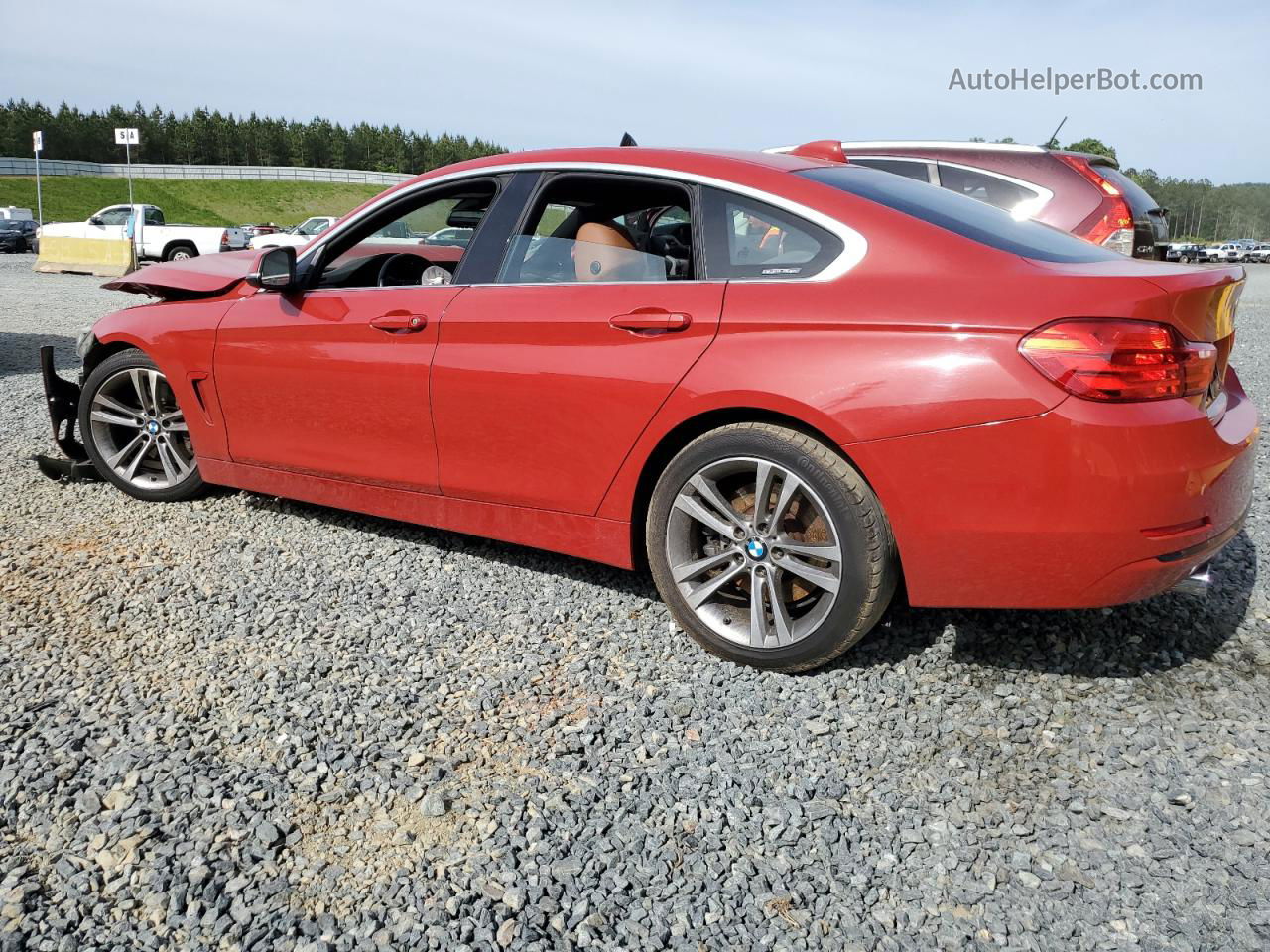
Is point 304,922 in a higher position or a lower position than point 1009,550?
lower

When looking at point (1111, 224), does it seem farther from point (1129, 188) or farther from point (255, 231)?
point (255, 231)

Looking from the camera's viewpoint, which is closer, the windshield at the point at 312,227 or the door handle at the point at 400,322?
the door handle at the point at 400,322

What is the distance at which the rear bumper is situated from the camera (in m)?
2.58

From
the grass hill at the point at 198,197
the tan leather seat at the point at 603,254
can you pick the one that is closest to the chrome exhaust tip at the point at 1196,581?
the tan leather seat at the point at 603,254

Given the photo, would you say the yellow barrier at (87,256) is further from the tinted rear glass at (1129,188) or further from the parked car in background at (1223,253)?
the parked car in background at (1223,253)

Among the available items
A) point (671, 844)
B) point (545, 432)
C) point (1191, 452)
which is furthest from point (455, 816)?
point (1191, 452)

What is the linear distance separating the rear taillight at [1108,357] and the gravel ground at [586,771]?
3.27 ft

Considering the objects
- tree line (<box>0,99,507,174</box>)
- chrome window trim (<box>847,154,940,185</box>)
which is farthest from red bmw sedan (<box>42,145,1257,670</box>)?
tree line (<box>0,99,507,174</box>)

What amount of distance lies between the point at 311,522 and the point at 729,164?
261 cm

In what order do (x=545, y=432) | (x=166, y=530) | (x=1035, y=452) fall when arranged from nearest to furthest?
(x=1035, y=452), (x=545, y=432), (x=166, y=530)

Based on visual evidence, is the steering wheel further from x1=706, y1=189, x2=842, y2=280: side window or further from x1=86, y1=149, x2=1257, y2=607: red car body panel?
x1=706, y1=189, x2=842, y2=280: side window

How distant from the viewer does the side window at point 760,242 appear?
306 centimetres

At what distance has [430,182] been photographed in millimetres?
3914

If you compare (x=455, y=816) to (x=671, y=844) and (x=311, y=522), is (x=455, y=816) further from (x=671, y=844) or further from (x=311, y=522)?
(x=311, y=522)
